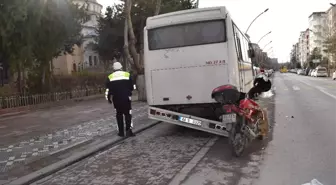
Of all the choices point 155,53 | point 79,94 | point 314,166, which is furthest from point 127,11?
point 314,166

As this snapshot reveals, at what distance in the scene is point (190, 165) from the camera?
664cm

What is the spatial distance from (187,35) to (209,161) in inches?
144

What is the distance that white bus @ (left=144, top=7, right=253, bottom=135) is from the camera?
29.5 ft

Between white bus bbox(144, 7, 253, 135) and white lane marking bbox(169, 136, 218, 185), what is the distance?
0.64 meters

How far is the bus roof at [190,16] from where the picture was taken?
9.20 m

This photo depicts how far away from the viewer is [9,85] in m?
17.8

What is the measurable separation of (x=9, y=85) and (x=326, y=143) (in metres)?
14.6

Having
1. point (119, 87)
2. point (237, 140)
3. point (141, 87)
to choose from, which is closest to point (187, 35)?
point (119, 87)

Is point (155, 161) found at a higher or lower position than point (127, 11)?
lower

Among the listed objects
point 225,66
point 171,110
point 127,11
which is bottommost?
point 171,110

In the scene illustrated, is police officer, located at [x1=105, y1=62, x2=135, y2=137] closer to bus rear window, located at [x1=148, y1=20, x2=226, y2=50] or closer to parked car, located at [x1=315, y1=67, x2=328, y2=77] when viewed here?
bus rear window, located at [x1=148, y1=20, x2=226, y2=50]

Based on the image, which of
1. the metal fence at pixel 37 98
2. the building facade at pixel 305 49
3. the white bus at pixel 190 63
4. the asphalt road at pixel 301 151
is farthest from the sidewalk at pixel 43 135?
the building facade at pixel 305 49

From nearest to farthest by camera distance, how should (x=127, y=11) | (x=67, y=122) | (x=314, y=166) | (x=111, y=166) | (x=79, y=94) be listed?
1. (x=314, y=166)
2. (x=111, y=166)
3. (x=67, y=122)
4. (x=127, y=11)
5. (x=79, y=94)

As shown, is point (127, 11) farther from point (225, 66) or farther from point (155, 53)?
point (225, 66)
